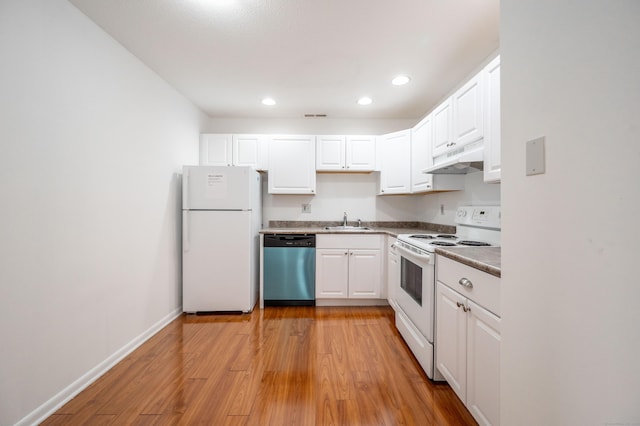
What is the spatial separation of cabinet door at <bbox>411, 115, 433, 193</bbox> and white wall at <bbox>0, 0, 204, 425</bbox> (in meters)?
2.64

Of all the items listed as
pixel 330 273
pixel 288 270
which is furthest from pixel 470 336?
pixel 288 270

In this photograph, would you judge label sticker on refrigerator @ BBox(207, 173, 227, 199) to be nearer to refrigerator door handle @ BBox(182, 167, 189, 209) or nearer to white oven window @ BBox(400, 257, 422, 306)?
refrigerator door handle @ BBox(182, 167, 189, 209)

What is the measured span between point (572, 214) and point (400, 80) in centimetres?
238

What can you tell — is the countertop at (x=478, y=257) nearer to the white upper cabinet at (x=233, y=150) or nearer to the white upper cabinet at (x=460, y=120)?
the white upper cabinet at (x=460, y=120)

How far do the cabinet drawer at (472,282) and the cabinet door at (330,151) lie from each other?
6.85 ft

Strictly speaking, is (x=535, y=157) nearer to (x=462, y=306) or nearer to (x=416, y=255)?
(x=462, y=306)

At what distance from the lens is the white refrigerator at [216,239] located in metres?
2.91

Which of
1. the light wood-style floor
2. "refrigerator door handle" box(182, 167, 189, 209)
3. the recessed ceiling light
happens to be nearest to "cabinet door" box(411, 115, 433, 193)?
the recessed ceiling light

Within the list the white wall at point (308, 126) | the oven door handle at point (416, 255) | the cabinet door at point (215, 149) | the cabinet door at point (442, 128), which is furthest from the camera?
the white wall at point (308, 126)

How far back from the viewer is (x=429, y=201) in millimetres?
3451

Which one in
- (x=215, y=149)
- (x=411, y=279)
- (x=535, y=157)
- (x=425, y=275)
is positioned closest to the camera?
(x=535, y=157)

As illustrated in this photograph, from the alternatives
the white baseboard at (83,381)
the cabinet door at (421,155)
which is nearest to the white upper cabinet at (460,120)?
the cabinet door at (421,155)

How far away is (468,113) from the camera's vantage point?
6.27 ft

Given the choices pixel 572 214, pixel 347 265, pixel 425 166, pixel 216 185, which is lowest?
pixel 347 265
